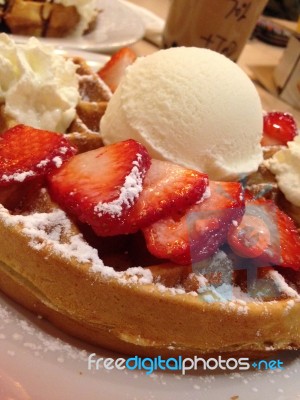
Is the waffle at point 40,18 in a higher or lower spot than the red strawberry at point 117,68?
lower

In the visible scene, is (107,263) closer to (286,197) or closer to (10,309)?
(10,309)

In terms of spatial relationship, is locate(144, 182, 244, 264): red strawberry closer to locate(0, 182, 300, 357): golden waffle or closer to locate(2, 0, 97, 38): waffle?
locate(0, 182, 300, 357): golden waffle

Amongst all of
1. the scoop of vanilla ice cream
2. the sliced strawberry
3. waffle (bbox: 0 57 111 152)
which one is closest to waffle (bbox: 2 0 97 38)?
waffle (bbox: 0 57 111 152)

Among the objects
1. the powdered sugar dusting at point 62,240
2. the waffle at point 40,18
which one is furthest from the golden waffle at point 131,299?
the waffle at point 40,18

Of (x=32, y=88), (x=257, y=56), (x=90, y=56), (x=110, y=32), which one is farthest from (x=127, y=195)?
(x=257, y=56)

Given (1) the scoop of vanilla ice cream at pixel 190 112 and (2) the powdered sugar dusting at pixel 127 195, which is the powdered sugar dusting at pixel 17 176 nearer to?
(2) the powdered sugar dusting at pixel 127 195

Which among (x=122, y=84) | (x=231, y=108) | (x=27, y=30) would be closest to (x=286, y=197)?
(x=231, y=108)

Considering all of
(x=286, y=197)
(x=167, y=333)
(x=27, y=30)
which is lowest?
(x=27, y=30)
